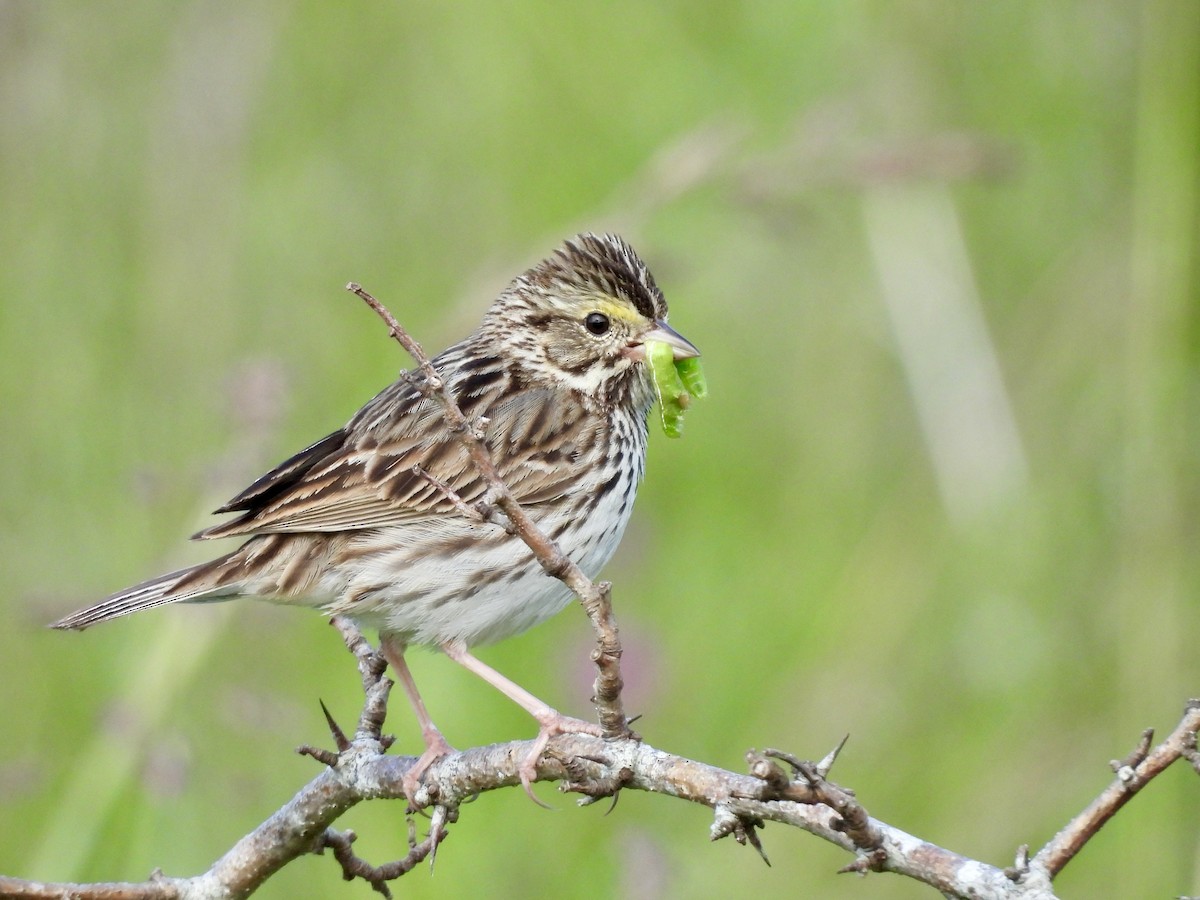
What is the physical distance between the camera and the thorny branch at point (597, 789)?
217 cm

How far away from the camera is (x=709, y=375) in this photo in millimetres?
7332

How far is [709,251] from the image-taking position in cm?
725

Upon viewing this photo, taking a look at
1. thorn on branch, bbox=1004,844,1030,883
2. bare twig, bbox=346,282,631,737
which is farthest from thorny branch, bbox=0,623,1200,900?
bare twig, bbox=346,282,631,737

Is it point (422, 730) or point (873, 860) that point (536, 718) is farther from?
point (873, 860)

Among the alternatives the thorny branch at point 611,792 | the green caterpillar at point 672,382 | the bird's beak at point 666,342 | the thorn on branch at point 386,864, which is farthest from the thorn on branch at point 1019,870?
the bird's beak at point 666,342

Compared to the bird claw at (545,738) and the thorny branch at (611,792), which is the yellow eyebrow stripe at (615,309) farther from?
the bird claw at (545,738)

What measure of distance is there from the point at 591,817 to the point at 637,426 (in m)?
1.60

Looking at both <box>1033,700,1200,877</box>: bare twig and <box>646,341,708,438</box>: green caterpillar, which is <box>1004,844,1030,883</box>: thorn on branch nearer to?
<box>1033,700,1200,877</box>: bare twig

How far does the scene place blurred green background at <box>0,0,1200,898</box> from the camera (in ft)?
16.6

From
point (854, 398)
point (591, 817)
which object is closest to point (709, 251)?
point (854, 398)

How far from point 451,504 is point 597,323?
2.88ft

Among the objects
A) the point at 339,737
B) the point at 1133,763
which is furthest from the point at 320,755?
the point at 1133,763

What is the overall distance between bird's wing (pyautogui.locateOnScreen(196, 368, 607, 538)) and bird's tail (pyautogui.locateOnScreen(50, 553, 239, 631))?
0.15 meters

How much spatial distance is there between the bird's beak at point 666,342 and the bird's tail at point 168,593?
134cm
